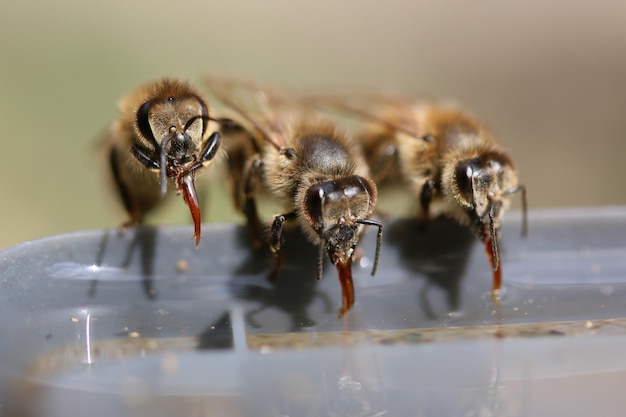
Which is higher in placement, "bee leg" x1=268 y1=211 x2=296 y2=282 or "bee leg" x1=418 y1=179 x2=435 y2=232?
"bee leg" x1=418 y1=179 x2=435 y2=232

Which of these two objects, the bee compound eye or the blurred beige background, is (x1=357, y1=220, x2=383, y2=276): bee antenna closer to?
the bee compound eye

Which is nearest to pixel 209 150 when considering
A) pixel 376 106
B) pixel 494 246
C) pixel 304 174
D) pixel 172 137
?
pixel 172 137

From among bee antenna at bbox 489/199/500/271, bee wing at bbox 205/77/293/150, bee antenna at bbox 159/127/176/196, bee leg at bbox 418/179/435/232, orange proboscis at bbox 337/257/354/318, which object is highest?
bee wing at bbox 205/77/293/150

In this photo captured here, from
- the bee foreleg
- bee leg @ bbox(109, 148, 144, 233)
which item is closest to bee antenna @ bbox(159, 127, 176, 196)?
the bee foreleg

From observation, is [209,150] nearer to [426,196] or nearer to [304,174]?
[304,174]

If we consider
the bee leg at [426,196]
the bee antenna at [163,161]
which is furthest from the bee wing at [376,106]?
the bee antenna at [163,161]
